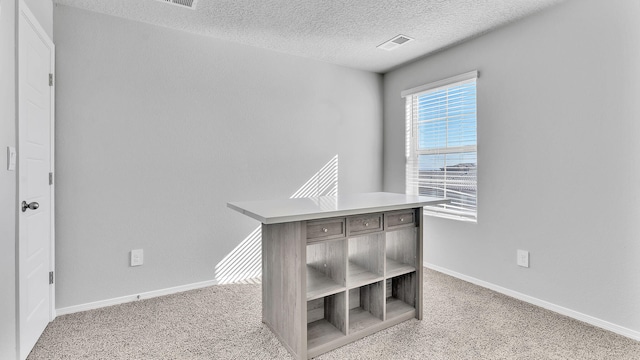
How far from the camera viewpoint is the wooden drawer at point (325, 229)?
1.84 metres

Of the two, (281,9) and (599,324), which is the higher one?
(281,9)

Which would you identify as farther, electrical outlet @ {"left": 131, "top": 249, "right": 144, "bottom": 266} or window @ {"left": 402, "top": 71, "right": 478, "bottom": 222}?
window @ {"left": 402, "top": 71, "right": 478, "bottom": 222}

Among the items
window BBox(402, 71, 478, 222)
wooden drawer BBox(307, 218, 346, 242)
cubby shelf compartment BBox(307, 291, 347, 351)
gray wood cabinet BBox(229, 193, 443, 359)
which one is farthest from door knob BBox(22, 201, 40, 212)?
window BBox(402, 71, 478, 222)

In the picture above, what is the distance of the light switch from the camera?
1628 millimetres

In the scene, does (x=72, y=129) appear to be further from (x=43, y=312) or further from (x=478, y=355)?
(x=478, y=355)

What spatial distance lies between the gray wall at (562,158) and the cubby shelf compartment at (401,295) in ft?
3.49

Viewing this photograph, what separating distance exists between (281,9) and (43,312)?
279cm

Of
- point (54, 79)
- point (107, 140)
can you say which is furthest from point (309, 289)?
point (54, 79)

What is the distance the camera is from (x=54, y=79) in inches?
93.0

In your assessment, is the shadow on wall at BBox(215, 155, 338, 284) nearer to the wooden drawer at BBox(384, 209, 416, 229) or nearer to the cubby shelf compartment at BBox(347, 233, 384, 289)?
the cubby shelf compartment at BBox(347, 233, 384, 289)

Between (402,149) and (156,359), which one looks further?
(402,149)

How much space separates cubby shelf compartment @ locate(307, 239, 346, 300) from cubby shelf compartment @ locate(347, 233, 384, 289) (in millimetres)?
86

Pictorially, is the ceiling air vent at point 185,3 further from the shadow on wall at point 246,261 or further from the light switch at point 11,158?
the shadow on wall at point 246,261

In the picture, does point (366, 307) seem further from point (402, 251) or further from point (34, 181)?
point (34, 181)
